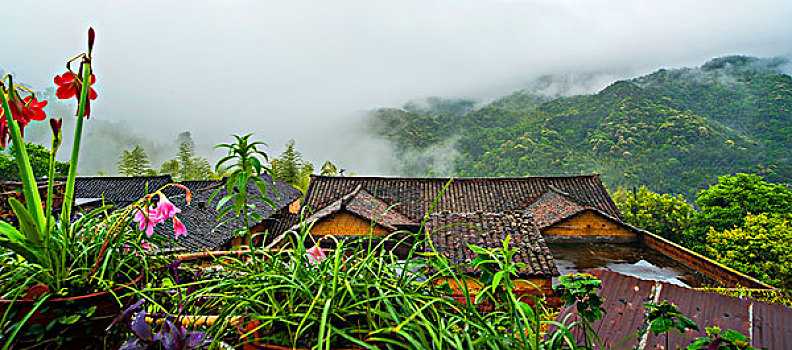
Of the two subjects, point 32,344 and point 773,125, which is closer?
point 32,344

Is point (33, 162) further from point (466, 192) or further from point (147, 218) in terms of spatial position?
point (147, 218)

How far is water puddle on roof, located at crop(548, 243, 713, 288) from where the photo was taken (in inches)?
461

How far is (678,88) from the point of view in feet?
215

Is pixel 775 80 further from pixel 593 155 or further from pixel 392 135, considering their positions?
pixel 392 135

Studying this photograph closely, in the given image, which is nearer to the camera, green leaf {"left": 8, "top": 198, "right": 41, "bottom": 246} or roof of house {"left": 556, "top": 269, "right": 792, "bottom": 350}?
green leaf {"left": 8, "top": 198, "right": 41, "bottom": 246}

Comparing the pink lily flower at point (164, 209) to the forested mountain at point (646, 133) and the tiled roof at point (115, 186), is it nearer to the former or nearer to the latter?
the tiled roof at point (115, 186)

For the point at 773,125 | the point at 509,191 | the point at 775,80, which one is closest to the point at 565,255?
the point at 509,191

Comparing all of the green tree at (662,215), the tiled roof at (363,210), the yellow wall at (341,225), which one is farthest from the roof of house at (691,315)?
the green tree at (662,215)

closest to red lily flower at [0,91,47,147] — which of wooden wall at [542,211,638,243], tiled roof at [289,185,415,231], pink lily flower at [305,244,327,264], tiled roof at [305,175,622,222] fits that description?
pink lily flower at [305,244,327,264]

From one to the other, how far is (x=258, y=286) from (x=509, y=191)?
19602 millimetres

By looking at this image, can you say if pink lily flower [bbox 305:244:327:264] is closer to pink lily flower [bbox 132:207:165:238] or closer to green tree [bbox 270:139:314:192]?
pink lily flower [bbox 132:207:165:238]

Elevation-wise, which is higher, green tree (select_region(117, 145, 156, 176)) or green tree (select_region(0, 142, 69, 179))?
green tree (select_region(0, 142, 69, 179))

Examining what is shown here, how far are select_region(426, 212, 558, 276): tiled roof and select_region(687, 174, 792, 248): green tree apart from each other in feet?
43.6

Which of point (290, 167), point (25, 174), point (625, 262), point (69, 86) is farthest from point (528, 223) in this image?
point (290, 167)
